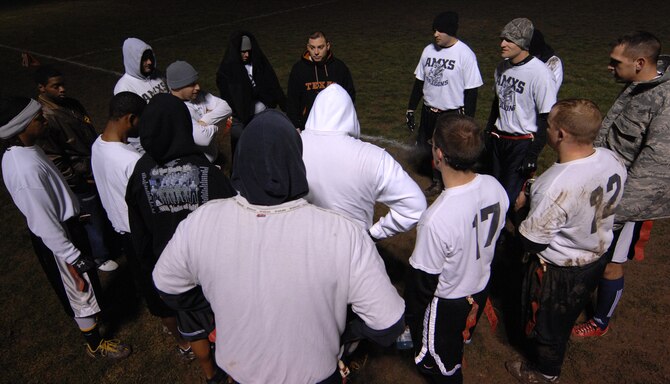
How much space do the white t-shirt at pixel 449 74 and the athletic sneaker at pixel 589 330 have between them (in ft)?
9.98

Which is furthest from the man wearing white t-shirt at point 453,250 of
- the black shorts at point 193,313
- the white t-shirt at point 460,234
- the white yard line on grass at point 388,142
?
the white yard line on grass at point 388,142

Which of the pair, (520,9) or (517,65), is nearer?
(517,65)

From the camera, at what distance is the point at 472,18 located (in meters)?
17.4

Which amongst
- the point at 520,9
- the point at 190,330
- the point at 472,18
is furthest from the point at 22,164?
the point at 520,9

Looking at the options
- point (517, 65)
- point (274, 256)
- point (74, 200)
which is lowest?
point (74, 200)

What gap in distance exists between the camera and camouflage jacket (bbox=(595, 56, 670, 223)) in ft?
11.1

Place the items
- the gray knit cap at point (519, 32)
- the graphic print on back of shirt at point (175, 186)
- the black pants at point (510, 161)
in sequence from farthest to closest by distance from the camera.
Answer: the black pants at point (510, 161)
the gray knit cap at point (519, 32)
the graphic print on back of shirt at point (175, 186)

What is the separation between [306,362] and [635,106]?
3247 mm

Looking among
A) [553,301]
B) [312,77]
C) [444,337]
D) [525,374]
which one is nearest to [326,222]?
Result: [444,337]

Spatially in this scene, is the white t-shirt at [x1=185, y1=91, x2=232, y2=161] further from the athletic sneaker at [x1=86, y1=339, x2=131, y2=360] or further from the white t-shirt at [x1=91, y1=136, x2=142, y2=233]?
the athletic sneaker at [x1=86, y1=339, x2=131, y2=360]

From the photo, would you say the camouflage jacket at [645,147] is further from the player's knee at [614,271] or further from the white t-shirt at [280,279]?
the white t-shirt at [280,279]

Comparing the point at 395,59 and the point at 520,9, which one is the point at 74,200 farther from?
the point at 520,9

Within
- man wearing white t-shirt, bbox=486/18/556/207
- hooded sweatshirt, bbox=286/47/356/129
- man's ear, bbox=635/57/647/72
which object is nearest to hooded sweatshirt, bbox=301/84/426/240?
man's ear, bbox=635/57/647/72

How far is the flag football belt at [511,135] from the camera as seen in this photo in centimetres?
510
